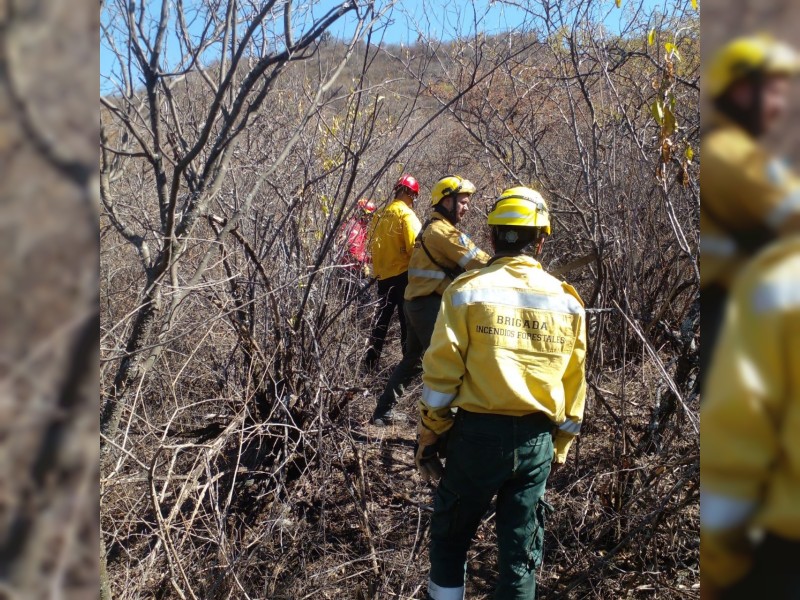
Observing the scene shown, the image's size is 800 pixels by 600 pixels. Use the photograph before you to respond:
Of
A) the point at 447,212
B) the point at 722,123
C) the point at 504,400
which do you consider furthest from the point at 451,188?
the point at 722,123

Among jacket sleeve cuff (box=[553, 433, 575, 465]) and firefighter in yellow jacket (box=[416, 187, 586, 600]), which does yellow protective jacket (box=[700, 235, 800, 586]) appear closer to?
firefighter in yellow jacket (box=[416, 187, 586, 600])

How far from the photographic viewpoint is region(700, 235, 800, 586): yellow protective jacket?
0.55 metres

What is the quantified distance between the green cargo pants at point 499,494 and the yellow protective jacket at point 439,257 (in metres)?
2.00

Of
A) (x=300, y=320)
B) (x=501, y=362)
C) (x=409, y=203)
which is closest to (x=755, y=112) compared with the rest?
(x=501, y=362)

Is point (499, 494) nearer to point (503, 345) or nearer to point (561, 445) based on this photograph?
point (561, 445)

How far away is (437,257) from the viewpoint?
467 centimetres

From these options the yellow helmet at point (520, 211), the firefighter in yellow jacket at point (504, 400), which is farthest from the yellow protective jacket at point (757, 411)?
the yellow helmet at point (520, 211)

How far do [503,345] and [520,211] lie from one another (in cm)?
61

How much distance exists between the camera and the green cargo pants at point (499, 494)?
102 inches

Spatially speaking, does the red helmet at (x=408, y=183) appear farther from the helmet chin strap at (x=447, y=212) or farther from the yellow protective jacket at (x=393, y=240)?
the helmet chin strap at (x=447, y=212)

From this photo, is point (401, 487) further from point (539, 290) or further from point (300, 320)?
point (539, 290)

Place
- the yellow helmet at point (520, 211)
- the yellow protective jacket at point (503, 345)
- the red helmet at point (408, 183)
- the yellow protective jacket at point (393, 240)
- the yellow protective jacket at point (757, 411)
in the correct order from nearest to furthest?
the yellow protective jacket at point (757, 411), the yellow protective jacket at point (503, 345), the yellow helmet at point (520, 211), the red helmet at point (408, 183), the yellow protective jacket at point (393, 240)

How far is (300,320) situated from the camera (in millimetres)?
3893

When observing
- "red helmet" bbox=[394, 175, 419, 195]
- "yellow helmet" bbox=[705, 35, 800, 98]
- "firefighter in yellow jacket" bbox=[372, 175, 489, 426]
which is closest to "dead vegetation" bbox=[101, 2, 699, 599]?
"red helmet" bbox=[394, 175, 419, 195]
